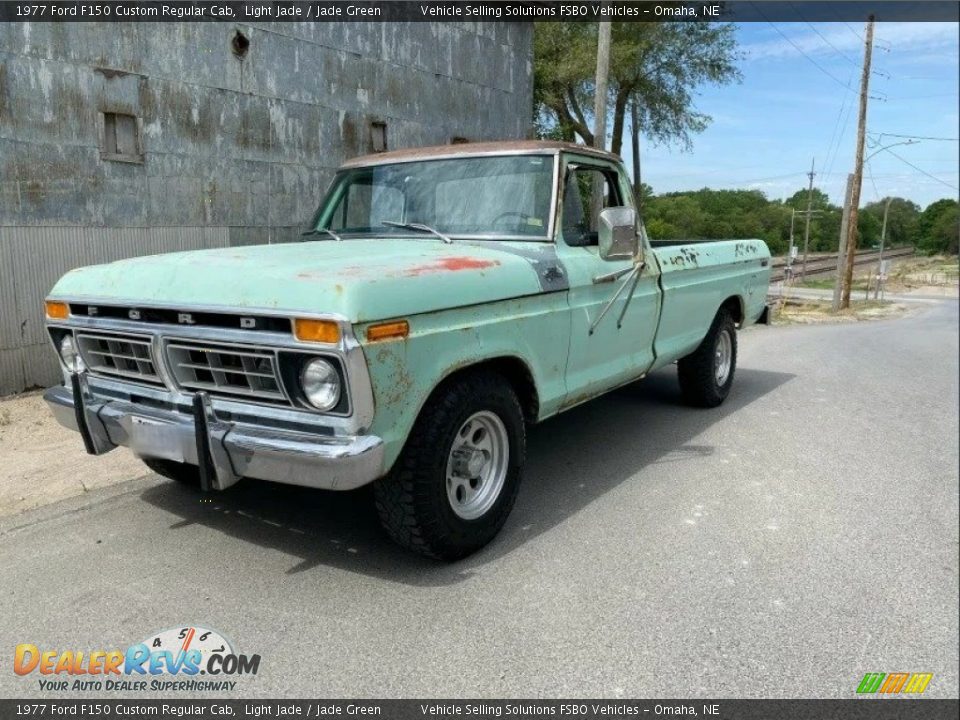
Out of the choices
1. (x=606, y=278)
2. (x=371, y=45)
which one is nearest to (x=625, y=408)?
(x=606, y=278)

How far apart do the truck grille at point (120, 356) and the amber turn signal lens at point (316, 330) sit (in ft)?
2.87

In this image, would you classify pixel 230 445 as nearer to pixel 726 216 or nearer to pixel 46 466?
pixel 46 466

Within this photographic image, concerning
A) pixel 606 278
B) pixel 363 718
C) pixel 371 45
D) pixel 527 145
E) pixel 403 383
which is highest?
pixel 371 45

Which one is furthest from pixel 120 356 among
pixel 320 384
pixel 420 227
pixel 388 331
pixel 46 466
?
pixel 46 466

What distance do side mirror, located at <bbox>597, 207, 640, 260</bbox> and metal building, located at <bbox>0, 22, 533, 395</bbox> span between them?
5489 millimetres

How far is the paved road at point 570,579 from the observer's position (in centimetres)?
262

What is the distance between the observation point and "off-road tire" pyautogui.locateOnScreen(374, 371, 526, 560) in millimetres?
3225

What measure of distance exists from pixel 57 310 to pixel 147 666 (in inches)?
74.2

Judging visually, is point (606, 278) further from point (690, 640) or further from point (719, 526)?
point (690, 640)

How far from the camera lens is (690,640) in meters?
2.86

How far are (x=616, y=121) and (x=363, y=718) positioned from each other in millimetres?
26825

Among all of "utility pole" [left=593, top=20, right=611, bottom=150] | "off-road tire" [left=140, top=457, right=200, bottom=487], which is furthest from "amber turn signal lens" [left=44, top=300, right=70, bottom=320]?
"utility pole" [left=593, top=20, right=611, bottom=150]

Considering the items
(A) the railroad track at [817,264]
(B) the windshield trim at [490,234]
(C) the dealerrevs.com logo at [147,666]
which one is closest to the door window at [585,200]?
(B) the windshield trim at [490,234]

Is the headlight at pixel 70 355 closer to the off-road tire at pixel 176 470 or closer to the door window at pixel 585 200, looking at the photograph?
the off-road tire at pixel 176 470
